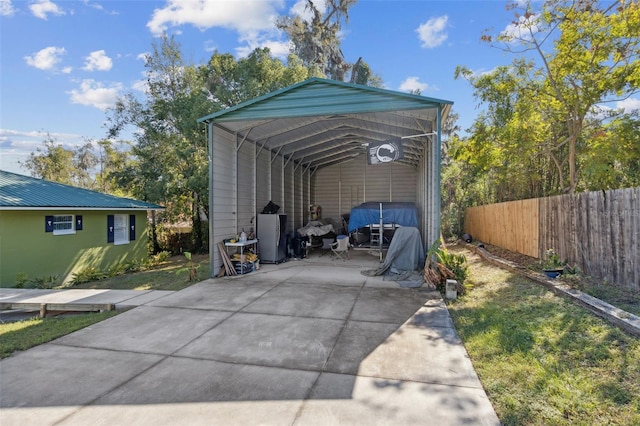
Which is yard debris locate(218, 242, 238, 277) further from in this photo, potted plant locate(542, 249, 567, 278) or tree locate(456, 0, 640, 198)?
tree locate(456, 0, 640, 198)

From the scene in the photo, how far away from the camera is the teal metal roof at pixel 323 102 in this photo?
6711 mm

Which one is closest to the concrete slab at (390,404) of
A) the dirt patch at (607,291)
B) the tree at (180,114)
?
the dirt patch at (607,291)

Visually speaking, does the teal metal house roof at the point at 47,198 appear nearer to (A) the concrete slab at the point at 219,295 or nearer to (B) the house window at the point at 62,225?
(B) the house window at the point at 62,225

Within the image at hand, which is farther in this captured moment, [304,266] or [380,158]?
[304,266]

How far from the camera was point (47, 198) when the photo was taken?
30.6ft

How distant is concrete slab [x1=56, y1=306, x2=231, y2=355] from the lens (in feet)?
12.8

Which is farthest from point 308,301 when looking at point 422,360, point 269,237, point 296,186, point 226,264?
point 296,186

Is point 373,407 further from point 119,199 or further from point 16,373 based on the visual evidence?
point 119,199

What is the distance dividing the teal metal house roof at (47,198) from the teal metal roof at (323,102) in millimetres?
5241

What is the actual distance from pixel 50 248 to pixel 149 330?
7.18 meters

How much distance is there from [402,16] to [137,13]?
10.8 meters

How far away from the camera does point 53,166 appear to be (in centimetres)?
2214

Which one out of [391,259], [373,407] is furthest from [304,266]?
[373,407]

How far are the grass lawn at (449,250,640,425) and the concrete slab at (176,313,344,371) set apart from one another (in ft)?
5.40
